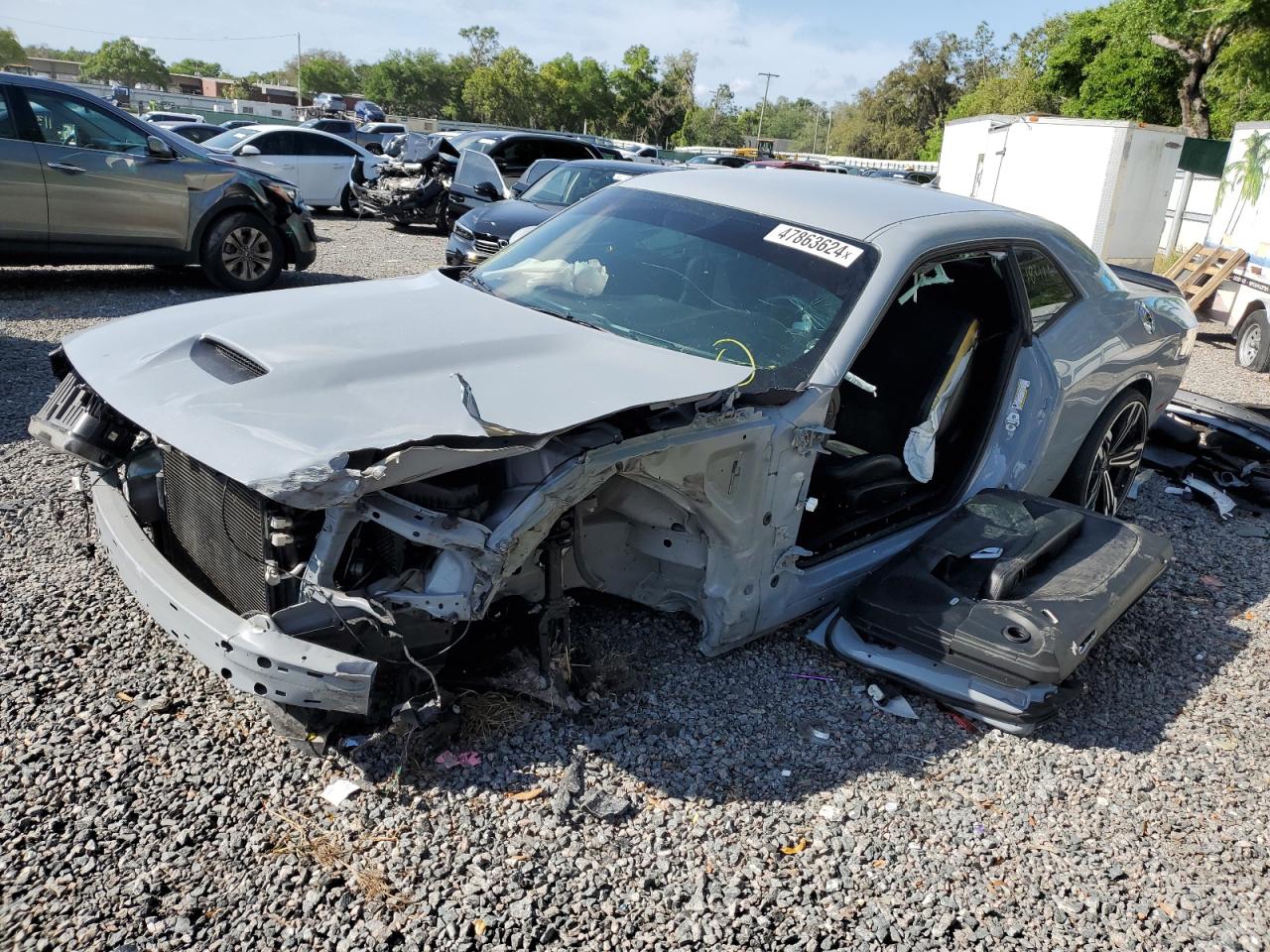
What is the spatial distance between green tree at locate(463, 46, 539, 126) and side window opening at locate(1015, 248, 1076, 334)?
7881 centimetres

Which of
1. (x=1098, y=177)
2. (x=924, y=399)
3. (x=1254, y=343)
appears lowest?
(x=1254, y=343)

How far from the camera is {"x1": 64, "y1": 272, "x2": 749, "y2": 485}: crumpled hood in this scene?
7.82 ft

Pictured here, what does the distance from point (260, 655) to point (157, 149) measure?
773 centimetres

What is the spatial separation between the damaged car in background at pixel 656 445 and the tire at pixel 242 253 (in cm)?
578

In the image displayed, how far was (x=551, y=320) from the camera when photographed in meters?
3.38

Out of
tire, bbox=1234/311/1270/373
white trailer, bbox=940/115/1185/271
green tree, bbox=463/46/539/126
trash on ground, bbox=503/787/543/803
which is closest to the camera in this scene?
trash on ground, bbox=503/787/543/803

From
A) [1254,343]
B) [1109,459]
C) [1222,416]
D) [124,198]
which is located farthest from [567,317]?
[1254,343]

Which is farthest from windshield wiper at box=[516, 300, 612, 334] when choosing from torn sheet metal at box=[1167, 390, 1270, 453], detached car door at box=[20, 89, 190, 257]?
detached car door at box=[20, 89, 190, 257]

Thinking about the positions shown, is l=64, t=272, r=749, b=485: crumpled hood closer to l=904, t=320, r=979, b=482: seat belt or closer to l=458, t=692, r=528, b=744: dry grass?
l=458, t=692, r=528, b=744: dry grass

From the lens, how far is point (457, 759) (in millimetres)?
2820

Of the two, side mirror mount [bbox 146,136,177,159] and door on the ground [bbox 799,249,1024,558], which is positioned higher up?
side mirror mount [bbox 146,136,177,159]

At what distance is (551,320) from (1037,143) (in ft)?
49.9

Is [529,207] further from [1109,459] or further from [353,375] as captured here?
[353,375]

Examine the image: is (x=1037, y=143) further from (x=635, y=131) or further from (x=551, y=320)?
(x=635, y=131)
